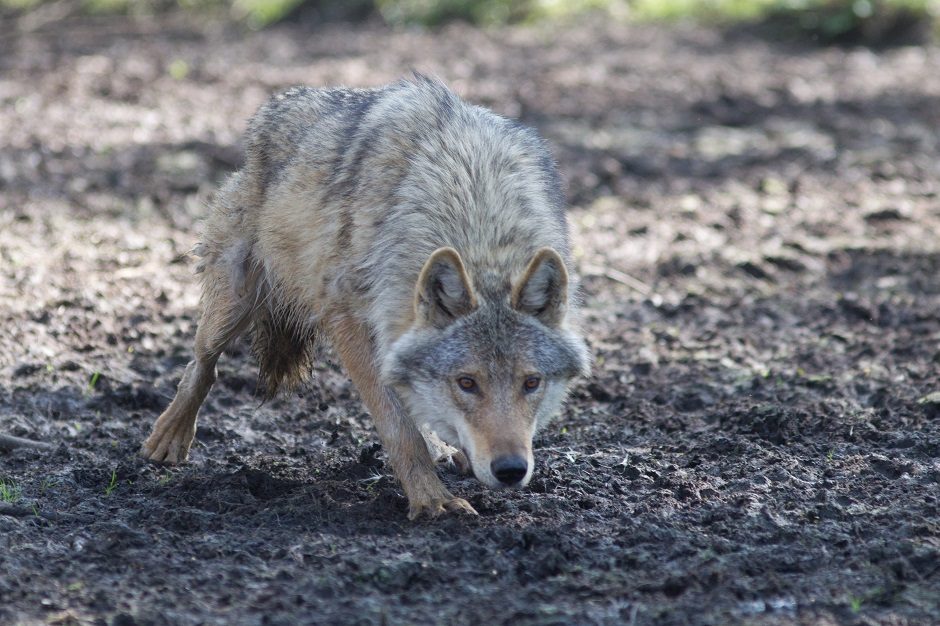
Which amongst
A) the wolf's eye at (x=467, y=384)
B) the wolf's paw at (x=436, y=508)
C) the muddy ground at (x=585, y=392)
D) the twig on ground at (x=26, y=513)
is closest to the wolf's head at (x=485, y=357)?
the wolf's eye at (x=467, y=384)

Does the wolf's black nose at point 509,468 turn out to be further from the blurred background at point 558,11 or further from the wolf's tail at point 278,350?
the blurred background at point 558,11

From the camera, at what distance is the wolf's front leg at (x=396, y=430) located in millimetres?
5469

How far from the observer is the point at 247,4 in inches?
780

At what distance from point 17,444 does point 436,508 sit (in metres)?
2.36

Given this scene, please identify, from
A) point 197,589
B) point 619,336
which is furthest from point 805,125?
point 197,589

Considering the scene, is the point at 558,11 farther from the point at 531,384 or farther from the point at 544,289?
the point at 531,384

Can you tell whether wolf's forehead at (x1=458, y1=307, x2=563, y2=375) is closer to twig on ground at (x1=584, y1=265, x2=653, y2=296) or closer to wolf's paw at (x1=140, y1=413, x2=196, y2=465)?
wolf's paw at (x1=140, y1=413, x2=196, y2=465)

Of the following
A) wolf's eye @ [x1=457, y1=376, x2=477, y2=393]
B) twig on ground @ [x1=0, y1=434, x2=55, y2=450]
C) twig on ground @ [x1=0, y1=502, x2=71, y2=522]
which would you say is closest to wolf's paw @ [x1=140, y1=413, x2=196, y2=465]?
twig on ground @ [x1=0, y1=434, x2=55, y2=450]

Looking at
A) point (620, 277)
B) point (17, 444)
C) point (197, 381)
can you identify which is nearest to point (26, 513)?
point (17, 444)

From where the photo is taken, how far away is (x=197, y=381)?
6539 mm

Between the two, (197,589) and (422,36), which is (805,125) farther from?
(197,589)

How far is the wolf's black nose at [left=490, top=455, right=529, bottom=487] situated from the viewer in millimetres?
4945

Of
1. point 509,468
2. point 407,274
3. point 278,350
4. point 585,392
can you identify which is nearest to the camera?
point 509,468

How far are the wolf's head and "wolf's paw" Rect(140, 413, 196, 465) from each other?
1.46 metres
